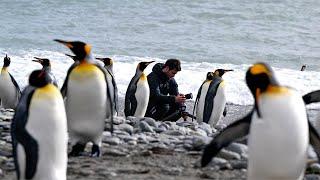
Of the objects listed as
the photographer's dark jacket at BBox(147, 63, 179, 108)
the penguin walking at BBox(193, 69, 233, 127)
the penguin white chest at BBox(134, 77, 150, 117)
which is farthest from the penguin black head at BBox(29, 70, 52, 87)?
the penguin walking at BBox(193, 69, 233, 127)

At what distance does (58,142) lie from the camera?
13.7 ft

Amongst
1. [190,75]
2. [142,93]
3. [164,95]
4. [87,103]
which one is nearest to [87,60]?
[87,103]

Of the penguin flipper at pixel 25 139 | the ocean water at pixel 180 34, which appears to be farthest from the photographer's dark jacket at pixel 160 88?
the ocean water at pixel 180 34

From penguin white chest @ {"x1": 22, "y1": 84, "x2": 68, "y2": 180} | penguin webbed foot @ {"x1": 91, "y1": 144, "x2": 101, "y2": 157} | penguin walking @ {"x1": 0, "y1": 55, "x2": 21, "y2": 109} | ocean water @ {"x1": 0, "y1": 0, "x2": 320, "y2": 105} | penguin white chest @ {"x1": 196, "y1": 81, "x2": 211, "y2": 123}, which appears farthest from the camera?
ocean water @ {"x1": 0, "y1": 0, "x2": 320, "y2": 105}

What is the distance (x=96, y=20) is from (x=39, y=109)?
25.1m

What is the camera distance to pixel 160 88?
338 inches

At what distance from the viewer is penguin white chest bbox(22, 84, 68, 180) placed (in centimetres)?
412

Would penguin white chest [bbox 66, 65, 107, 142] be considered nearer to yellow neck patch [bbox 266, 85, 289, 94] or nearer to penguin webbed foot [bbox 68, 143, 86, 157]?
penguin webbed foot [bbox 68, 143, 86, 157]

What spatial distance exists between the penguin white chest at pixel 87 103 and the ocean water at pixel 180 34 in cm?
872

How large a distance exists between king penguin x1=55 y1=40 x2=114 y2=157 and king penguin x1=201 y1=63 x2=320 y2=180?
4.74ft

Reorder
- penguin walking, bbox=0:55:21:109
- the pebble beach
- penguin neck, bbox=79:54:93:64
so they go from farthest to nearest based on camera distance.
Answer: penguin walking, bbox=0:55:21:109, penguin neck, bbox=79:54:93:64, the pebble beach

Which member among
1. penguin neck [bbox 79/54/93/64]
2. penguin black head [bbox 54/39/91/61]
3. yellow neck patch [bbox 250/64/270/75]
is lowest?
yellow neck patch [bbox 250/64/270/75]

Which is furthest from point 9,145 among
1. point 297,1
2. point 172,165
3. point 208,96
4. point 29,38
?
point 297,1

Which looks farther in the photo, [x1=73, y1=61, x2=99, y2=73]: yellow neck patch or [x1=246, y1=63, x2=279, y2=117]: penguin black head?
[x1=73, y1=61, x2=99, y2=73]: yellow neck patch
